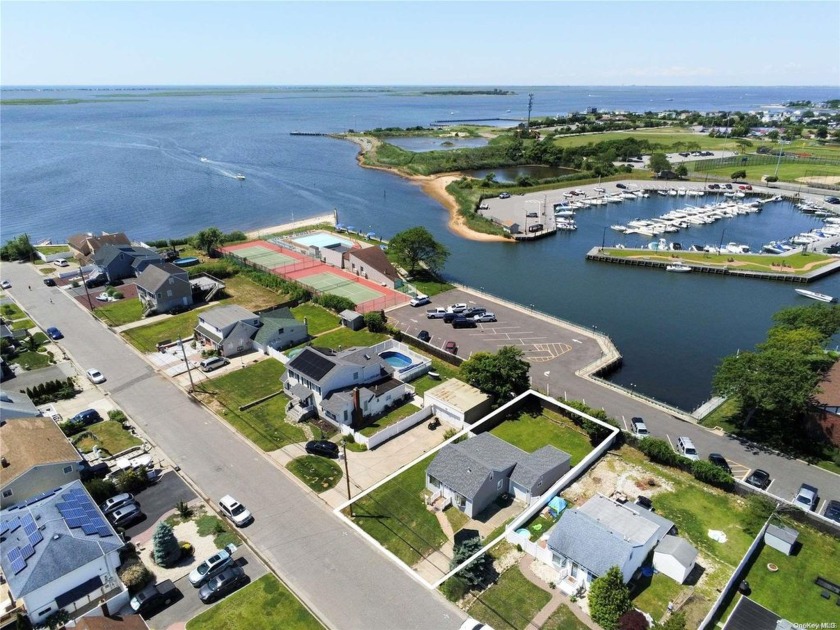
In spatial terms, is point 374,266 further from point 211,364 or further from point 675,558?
point 675,558

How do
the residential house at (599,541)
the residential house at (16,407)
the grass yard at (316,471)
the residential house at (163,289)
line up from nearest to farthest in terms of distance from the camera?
the residential house at (599,541) < the grass yard at (316,471) < the residential house at (16,407) < the residential house at (163,289)

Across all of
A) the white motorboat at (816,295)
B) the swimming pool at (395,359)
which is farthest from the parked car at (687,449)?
the white motorboat at (816,295)

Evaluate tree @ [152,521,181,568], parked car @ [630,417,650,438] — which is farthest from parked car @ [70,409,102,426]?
parked car @ [630,417,650,438]

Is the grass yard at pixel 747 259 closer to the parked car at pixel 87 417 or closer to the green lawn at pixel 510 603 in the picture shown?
the green lawn at pixel 510 603

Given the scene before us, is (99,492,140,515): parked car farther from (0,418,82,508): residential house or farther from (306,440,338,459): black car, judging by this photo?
(306,440,338,459): black car

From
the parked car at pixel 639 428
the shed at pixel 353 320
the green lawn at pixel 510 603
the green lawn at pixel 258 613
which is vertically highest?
the shed at pixel 353 320

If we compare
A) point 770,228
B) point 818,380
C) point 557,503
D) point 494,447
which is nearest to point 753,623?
point 557,503
